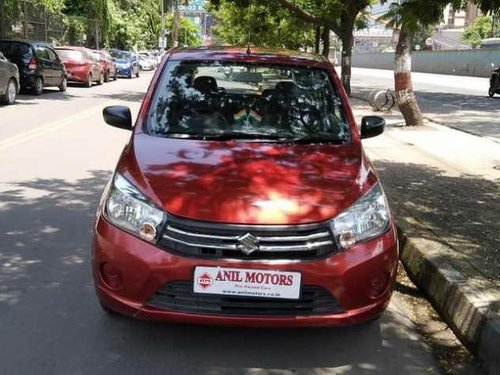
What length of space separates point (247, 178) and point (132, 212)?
2.19ft

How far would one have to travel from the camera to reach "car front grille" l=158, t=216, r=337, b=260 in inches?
134

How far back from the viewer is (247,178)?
3.77m

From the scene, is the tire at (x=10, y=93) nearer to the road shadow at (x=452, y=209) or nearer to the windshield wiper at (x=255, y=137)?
the road shadow at (x=452, y=209)

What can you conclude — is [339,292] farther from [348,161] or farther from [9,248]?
[9,248]

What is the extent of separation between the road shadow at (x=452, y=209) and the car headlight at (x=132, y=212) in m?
2.49

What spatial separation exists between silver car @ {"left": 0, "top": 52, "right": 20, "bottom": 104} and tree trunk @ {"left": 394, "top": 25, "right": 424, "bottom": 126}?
9.45 m

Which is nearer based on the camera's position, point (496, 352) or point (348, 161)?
point (496, 352)

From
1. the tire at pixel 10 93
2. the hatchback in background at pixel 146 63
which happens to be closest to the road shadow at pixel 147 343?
the tire at pixel 10 93

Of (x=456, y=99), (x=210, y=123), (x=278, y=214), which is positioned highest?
(x=210, y=123)

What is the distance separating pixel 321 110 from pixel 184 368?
7.26ft

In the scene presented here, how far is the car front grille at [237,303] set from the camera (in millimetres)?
3465

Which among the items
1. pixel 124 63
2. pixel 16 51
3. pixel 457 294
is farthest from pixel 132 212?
pixel 124 63

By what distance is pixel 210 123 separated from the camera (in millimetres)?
4680

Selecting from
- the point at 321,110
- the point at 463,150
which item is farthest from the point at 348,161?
the point at 463,150
